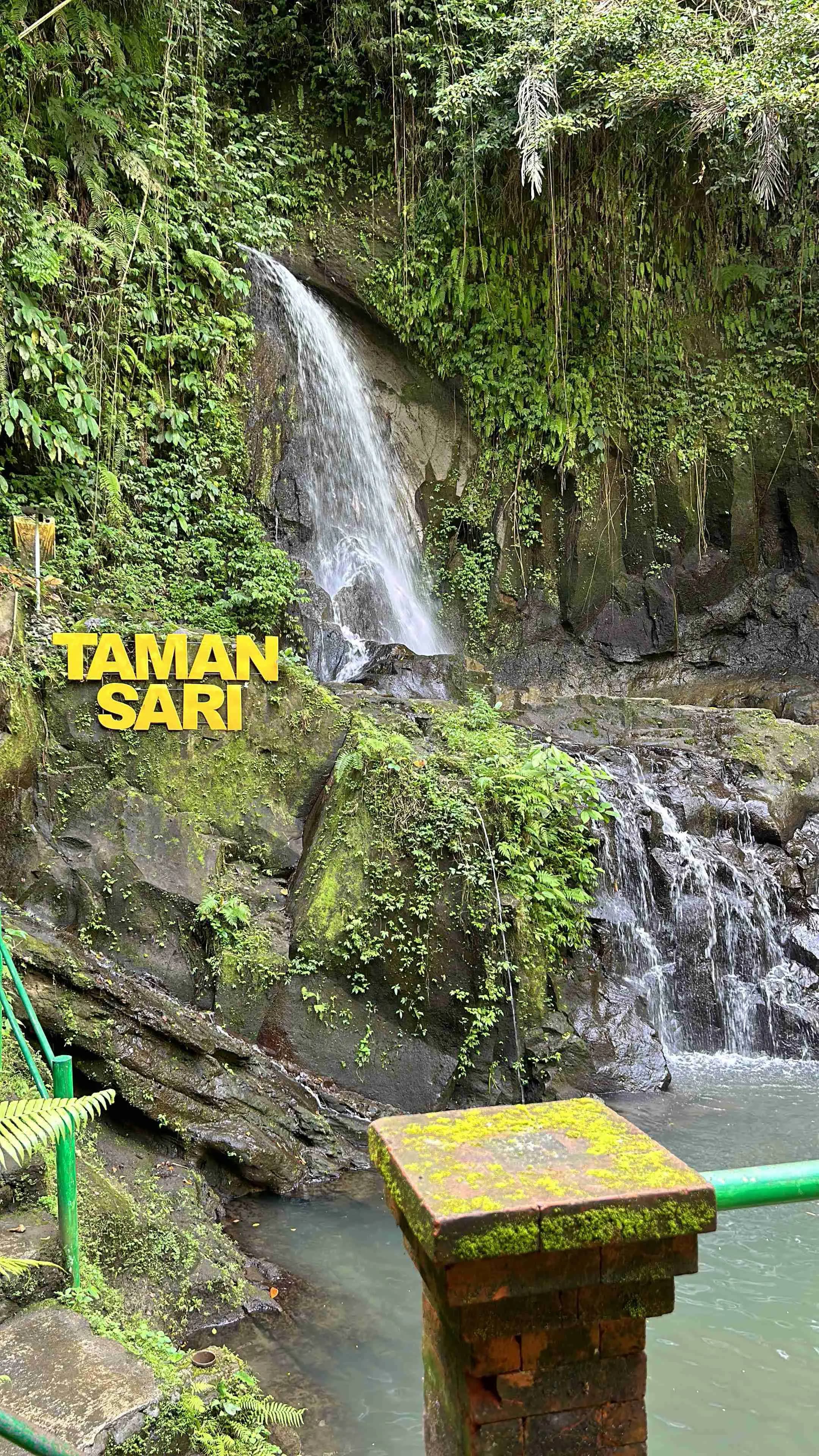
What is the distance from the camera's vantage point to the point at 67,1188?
139 inches

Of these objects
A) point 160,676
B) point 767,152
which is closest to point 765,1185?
point 160,676

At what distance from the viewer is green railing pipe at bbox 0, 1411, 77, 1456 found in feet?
4.41

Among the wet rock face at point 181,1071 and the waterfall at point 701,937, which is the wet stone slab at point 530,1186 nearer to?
the wet rock face at point 181,1071

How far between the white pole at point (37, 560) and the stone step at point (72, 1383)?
18.0 feet

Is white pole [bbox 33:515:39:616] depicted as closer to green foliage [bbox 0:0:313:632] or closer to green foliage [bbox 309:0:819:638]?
green foliage [bbox 0:0:313:632]

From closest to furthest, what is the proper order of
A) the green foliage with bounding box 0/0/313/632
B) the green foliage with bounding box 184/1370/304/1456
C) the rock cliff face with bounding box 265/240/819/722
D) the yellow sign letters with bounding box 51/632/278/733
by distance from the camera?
the green foliage with bounding box 184/1370/304/1456, the yellow sign letters with bounding box 51/632/278/733, the green foliage with bounding box 0/0/313/632, the rock cliff face with bounding box 265/240/819/722

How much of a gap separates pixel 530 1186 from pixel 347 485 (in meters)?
12.1

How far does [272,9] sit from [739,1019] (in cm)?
1486

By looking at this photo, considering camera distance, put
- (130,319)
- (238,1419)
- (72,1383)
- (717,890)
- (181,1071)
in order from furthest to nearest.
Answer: (130,319) < (717,890) < (181,1071) < (238,1419) < (72,1383)

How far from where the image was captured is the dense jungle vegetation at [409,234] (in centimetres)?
976

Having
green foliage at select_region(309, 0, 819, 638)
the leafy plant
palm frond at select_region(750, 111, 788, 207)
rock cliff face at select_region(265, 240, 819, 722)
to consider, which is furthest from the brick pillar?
palm frond at select_region(750, 111, 788, 207)

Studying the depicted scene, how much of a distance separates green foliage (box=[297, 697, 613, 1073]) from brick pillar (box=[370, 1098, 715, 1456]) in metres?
5.48

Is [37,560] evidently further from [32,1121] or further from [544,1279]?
[544,1279]

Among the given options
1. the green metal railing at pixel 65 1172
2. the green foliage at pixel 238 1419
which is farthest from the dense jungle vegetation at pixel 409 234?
the green foliage at pixel 238 1419
